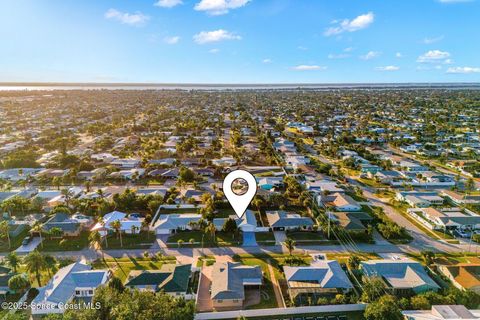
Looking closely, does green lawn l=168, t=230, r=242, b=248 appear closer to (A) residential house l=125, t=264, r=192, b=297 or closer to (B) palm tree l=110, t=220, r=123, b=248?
(B) palm tree l=110, t=220, r=123, b=248

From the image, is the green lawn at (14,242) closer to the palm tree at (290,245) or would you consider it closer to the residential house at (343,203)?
the palm tree at (290,245)

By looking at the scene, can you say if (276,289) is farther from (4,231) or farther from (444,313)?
(4,231)

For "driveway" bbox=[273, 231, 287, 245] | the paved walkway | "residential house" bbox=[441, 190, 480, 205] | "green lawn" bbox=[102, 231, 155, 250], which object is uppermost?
"residential house" bbox=[441, 190, 480, 205]

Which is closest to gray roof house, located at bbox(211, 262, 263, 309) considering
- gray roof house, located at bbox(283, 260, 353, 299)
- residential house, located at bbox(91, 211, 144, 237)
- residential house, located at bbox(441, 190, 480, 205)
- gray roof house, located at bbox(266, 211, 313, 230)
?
gray roof house, located at bbox(283, 260, 353, 299)

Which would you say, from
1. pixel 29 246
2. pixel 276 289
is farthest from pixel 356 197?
pixel 29 246

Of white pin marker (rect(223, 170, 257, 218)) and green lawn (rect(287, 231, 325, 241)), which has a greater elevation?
white pin marker (rect(223, 170, 257, 218))

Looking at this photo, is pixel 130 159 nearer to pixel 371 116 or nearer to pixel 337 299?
pixel 337 299

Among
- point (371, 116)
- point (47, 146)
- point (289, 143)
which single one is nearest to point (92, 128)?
point (47, 146)
